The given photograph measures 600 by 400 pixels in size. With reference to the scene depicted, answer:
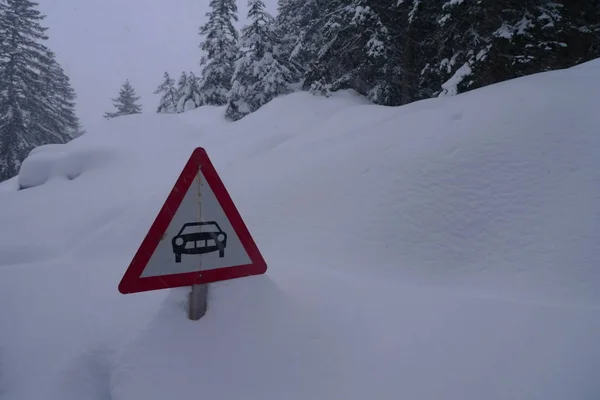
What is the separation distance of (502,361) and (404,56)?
42.6 feet

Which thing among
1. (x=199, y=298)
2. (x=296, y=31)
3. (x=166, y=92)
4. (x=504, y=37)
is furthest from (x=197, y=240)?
(x=166, y=92)

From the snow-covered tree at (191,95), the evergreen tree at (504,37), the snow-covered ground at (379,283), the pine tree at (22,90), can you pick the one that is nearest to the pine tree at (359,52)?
the evergreen tree at (504,37)

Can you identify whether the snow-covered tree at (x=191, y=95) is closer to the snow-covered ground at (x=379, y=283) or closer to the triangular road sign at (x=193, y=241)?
the snow-covered ground at (x=379, y=283)

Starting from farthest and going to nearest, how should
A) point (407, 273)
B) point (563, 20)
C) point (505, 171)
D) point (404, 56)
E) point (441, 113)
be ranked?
point (404, 56) < point (563, 20) < point (441, 113) < point (505, 171) < point (407, 273)

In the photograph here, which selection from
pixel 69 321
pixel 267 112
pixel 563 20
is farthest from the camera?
pixel 267 112

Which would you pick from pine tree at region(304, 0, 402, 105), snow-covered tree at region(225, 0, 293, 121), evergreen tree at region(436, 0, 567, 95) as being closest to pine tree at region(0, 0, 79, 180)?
snow-covered tree at region(225, 0, 293, 121)

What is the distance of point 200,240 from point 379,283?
154 centimetres

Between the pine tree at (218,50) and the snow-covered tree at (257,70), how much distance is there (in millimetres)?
3886

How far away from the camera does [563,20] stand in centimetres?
794

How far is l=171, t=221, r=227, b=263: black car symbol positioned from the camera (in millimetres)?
1869

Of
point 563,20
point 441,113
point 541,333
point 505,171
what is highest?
point 563,20

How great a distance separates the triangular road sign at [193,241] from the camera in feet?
5.97

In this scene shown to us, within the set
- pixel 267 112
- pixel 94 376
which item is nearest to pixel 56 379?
pixel 94 376

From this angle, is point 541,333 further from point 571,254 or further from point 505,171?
point 505,171
